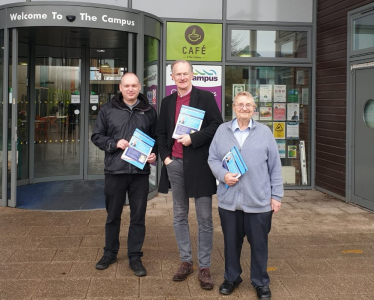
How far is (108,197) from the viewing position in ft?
14.2

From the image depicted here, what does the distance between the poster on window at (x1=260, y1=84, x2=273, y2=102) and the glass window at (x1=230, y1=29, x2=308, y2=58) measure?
55 centimetres

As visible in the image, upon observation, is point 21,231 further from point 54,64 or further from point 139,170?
point 54,64

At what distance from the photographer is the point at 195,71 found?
26.7 feet

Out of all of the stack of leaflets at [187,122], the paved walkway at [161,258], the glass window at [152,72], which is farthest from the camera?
the glass window at [152,72]

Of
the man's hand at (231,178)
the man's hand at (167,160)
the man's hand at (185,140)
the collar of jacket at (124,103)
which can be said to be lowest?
the man's hand at (231,178)

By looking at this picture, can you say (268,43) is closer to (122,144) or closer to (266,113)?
(266,113)

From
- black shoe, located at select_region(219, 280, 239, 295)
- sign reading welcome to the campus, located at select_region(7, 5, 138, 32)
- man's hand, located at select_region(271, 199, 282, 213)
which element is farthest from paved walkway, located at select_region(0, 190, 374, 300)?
sign reading welcome to the campus, located at select_region(7, 5, 138, 32)

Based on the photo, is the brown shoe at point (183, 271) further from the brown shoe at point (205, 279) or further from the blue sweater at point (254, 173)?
the blue sweater at point (254, 173)

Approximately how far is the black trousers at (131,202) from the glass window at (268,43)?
4.58 m

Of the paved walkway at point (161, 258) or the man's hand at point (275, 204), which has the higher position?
the man's hand at point (275, 204)

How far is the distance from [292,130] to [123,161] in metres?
4.99

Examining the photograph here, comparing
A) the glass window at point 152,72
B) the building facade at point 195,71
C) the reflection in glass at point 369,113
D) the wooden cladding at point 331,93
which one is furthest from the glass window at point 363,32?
the glass window at point 152,72

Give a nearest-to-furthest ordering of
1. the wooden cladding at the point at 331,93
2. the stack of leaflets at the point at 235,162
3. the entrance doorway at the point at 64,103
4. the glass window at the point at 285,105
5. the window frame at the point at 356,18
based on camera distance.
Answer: the stack of leaflets at the point at 235,162
the window frame at the point at 356,18
the wooden cladding at the point at 331,93
the glass window at the point at 285,105
the entrance doorway at the point at 64,103

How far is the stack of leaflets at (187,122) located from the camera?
3.90 m
